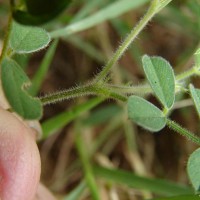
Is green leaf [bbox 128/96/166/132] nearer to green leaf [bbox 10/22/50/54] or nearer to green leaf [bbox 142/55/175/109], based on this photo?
green leaf [bbox 142/55/175/109]

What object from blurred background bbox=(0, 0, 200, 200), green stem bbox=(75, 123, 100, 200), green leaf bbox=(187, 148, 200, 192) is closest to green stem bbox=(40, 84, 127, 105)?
green leaf bbox=(187, 148, 200, 192)

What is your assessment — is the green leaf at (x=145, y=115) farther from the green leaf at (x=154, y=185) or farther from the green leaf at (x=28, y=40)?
the green leaf at (x=154, y=185)

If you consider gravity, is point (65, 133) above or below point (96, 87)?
below

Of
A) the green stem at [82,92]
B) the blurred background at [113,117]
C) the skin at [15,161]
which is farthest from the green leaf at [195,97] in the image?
the blurred background at [113,117]

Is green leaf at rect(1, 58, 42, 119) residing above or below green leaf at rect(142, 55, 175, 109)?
below

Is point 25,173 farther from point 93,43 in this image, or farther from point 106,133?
point 93,43

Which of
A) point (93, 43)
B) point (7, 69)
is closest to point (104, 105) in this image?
point (93, 43)
